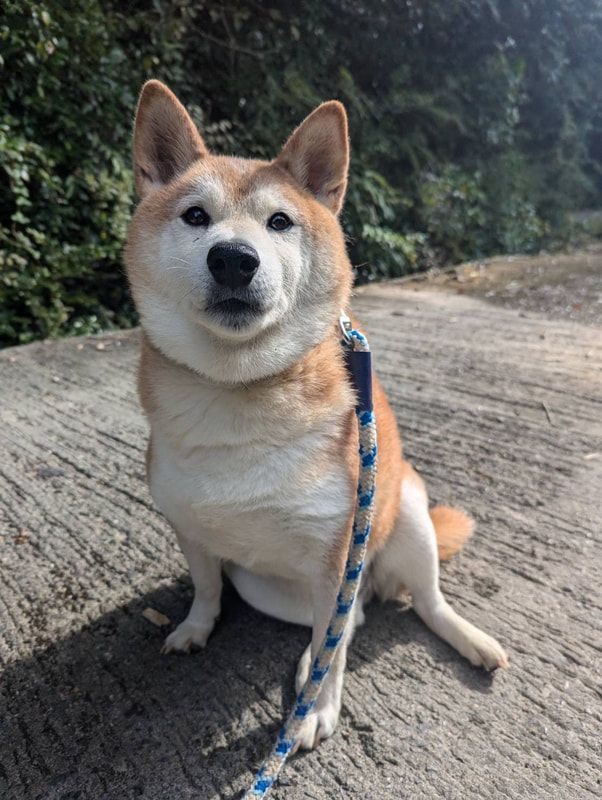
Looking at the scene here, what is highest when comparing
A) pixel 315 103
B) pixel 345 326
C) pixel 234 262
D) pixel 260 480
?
pixel 315 103

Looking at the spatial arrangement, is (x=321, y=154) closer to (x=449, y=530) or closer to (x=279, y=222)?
(x=279, y=222)

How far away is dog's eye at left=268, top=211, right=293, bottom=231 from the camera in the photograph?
165cm

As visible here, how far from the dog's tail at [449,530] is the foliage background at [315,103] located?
3.43 meters

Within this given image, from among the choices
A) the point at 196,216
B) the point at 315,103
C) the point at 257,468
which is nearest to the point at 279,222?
the point at 196,216

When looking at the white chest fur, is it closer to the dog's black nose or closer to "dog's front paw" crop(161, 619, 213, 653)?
the dog's black nose

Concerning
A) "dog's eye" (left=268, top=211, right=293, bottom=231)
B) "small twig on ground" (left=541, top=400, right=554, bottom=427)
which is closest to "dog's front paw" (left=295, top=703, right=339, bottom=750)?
"dog's eye" (left=268, top=211, right=293, bottom=231)

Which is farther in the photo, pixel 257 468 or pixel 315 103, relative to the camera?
pixel 315 103

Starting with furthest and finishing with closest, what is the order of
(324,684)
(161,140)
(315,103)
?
(315,103), (161,140), (324,684)

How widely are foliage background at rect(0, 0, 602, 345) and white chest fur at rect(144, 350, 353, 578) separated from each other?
130 inches

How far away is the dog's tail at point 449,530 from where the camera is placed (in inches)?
88.1

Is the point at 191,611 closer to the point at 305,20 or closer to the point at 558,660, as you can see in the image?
the point at 558,660

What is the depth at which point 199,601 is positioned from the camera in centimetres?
195

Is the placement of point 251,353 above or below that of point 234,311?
below

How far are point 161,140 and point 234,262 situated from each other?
585mm
